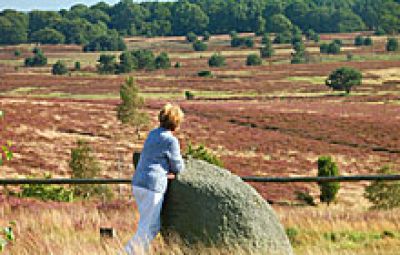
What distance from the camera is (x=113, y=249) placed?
24.6 feet

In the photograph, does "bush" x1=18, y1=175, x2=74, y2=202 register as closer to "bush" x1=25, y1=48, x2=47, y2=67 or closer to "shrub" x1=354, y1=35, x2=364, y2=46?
"bush" x1=25, y1=48, x2=47, y2=67

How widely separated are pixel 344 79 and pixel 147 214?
322 ft

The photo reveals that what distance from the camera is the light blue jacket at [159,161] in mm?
7301

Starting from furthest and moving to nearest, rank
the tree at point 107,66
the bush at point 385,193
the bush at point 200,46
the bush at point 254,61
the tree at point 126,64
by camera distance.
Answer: the bush at point 200,46, the bush at point 254,61, the tree at point 126,64, the tree at point 107,66, the bush at point 385,193

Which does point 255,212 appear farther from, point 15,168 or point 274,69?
point 274,69

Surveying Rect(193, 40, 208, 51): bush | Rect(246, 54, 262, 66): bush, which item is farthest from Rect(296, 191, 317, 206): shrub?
Rect(193, 40, 208, 51): bush

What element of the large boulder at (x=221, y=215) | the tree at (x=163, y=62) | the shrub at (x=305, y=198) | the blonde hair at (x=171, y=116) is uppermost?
the blonde hair at (x=171, y=116)

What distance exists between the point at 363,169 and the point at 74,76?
3795 inches

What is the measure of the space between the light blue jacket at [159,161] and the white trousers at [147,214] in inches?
2.4

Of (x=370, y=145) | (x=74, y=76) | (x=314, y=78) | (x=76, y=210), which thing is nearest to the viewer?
(x=76, y=210)

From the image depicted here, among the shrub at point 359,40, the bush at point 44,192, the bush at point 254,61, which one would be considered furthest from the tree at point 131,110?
the shrub at point 359,40

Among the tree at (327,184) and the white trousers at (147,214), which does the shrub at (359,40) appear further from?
the white trousers at (147,214)

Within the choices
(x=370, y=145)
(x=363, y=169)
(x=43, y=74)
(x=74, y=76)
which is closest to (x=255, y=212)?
(x=363, y=169)

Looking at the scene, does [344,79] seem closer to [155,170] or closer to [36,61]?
[36,61]
